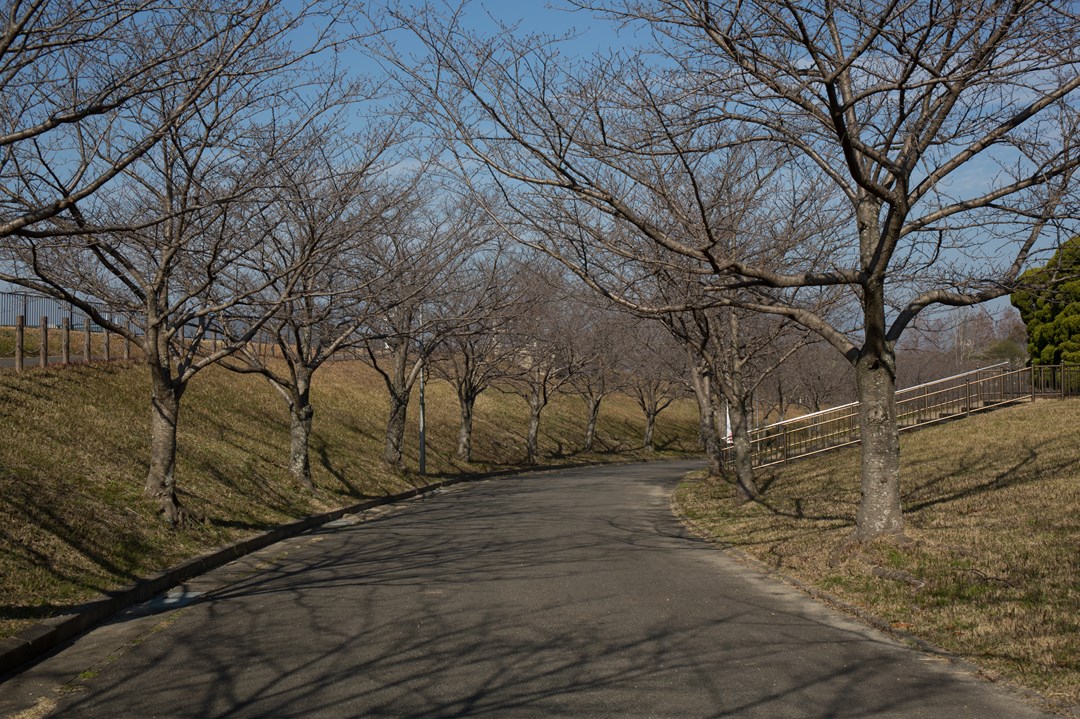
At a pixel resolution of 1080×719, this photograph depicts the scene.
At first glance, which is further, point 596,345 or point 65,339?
point 596,345

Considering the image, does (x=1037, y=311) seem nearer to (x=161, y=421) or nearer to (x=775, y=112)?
(x=775, y=112)

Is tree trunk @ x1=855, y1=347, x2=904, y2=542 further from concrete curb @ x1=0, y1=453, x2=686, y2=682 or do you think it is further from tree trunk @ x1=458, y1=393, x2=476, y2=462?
tree trunk @ x1=458, y1=393, x2=476, y2=462

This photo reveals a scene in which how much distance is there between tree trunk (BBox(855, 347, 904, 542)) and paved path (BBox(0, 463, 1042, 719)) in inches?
58.3

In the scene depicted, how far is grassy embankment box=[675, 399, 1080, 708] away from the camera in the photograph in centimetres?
706

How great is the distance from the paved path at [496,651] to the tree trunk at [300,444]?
7.75 meters

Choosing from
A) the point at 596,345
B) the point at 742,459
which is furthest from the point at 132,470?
the point at 596,345

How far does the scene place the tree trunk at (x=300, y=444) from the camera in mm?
20000

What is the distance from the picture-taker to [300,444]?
2009 cm

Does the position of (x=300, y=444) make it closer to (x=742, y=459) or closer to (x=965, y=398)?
(x=742, y=459)

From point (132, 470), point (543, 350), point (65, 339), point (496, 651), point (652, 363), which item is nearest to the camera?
point (496, 651)

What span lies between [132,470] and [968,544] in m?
Answer: 12.3

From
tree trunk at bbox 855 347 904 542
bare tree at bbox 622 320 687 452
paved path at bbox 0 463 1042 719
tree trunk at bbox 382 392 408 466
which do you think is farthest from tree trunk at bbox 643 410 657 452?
tree trunk at bbox 855 347 904 542

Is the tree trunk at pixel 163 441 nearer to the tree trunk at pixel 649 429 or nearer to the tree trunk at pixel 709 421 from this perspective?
the tree trunk at pixel 709 421

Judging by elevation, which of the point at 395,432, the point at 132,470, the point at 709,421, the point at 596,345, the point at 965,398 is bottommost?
the point at 132,470
